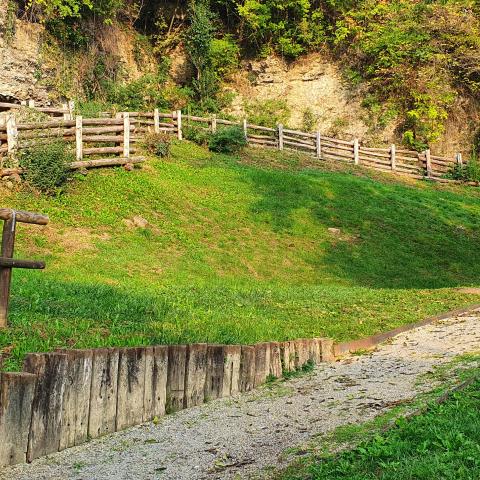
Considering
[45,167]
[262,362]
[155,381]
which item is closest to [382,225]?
[45,167]

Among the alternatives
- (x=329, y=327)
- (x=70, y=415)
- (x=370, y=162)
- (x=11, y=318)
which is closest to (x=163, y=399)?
(x=70, y=415)

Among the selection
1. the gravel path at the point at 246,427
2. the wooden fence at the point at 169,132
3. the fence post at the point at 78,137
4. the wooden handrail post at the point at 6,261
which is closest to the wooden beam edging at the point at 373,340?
the gravel path at the point at 246,427

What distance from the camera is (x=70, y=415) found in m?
5.26

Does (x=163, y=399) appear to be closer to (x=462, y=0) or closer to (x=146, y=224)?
(x=146, y=224)

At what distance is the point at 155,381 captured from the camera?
19.6 feet

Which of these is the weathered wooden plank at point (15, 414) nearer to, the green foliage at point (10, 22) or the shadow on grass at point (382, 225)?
the shadow on grass at point (382, 225)

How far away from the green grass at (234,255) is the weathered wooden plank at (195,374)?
0.94 m

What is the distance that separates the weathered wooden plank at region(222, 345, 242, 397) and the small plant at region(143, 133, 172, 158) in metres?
17.9

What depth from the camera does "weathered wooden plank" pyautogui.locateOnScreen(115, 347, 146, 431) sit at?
5.68m

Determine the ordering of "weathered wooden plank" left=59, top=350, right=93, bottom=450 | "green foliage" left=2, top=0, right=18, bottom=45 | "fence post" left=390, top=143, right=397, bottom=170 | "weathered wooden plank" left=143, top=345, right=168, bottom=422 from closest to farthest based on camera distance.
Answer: "weathered wooden plank" left=59, top=350, right=93, bottom=450 < "weathered wooden plank" left=143, top=345, right=168, bottom=422 < "green foliage" left=2, top=0, right=18, bottom=45 < "fence post" left=390, top=143, right=397, bottom=170

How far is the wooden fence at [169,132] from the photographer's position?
19406 millimetres

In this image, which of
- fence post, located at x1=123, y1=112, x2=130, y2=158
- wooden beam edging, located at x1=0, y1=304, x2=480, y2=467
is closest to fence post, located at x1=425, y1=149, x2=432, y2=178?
fence post, located at x1=123, y1=112, x2=130, y2=158

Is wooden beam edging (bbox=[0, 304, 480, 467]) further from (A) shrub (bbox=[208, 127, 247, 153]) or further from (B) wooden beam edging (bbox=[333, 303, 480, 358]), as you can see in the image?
(A) shrub (bbox=[208, 127, 247, 153])

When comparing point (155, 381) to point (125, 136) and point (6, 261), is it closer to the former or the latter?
point (6, 261)
